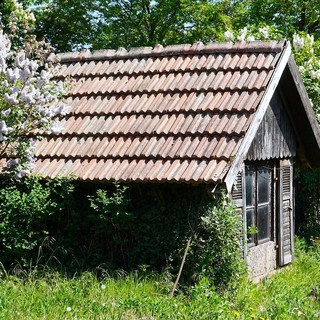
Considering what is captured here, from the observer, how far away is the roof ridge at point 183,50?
36.3 feet

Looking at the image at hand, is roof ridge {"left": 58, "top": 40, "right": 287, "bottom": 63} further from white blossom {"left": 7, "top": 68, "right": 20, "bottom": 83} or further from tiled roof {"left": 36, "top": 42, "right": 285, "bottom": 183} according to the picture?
white blossom {"left": 7, "top": 68, "right": 20, "bottom": 83}

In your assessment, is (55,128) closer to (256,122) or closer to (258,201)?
(256,122)

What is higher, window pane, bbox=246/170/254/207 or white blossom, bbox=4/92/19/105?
white blossom, bbox=4/92/19/105

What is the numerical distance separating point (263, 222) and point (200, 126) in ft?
8.38

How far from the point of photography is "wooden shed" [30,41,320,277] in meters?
9.73

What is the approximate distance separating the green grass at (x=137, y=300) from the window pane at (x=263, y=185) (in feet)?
5.81

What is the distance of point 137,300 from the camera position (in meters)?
8.16

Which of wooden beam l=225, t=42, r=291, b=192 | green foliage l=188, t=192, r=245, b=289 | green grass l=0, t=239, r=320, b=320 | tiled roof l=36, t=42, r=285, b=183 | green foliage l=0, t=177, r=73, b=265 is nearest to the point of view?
green grass l=0, t=239, r=320, b=320

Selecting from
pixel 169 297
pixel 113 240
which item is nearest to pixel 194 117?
pixel 113 240

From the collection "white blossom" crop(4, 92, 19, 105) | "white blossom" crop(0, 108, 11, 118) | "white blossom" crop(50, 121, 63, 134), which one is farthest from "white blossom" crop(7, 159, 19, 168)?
"white blossom" crop(4, 92, 19, 105)

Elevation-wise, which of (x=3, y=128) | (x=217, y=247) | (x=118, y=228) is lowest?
(x=217, y=247)

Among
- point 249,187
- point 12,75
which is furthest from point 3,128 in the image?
point 249,187

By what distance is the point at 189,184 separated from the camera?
9.52 meters

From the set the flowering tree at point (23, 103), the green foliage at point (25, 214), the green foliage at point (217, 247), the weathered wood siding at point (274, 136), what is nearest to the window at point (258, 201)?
the weathered wood siding at point (274, 136)
